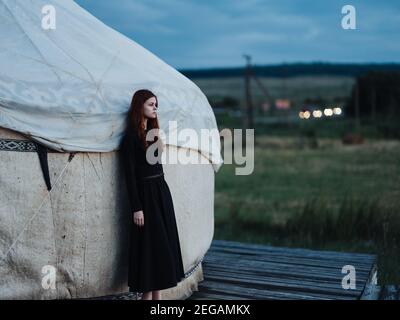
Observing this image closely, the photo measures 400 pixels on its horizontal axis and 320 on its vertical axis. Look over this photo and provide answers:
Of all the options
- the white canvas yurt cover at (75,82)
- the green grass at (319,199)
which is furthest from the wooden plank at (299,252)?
the white canvas yurt cover at (75,82)

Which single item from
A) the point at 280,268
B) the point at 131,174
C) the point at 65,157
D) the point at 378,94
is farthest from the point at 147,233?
the point at 378,94

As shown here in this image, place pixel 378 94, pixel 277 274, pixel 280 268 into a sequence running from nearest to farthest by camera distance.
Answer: pixel 277 274 < pixel 280 268 < pixel 378 94

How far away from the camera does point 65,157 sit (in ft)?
10.4

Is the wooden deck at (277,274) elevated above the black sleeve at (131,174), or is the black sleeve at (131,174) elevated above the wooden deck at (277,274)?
the black sleeve at (131,174)

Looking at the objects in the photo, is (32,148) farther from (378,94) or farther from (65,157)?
(378,94)

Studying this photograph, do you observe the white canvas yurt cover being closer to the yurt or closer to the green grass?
the yurt

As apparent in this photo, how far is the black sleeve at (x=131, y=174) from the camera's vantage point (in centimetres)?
316

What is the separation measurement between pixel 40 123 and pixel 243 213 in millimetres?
5629

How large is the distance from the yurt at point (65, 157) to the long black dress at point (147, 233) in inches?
6.6

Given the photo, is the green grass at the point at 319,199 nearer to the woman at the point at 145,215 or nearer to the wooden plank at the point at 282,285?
the wooden plank at the point at 282,285

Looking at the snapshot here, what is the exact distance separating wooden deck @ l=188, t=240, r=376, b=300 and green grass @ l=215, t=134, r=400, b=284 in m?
0.47

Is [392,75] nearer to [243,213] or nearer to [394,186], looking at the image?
[394,186]

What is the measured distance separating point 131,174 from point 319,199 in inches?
262

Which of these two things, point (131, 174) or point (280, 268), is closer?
point (131, 174)
